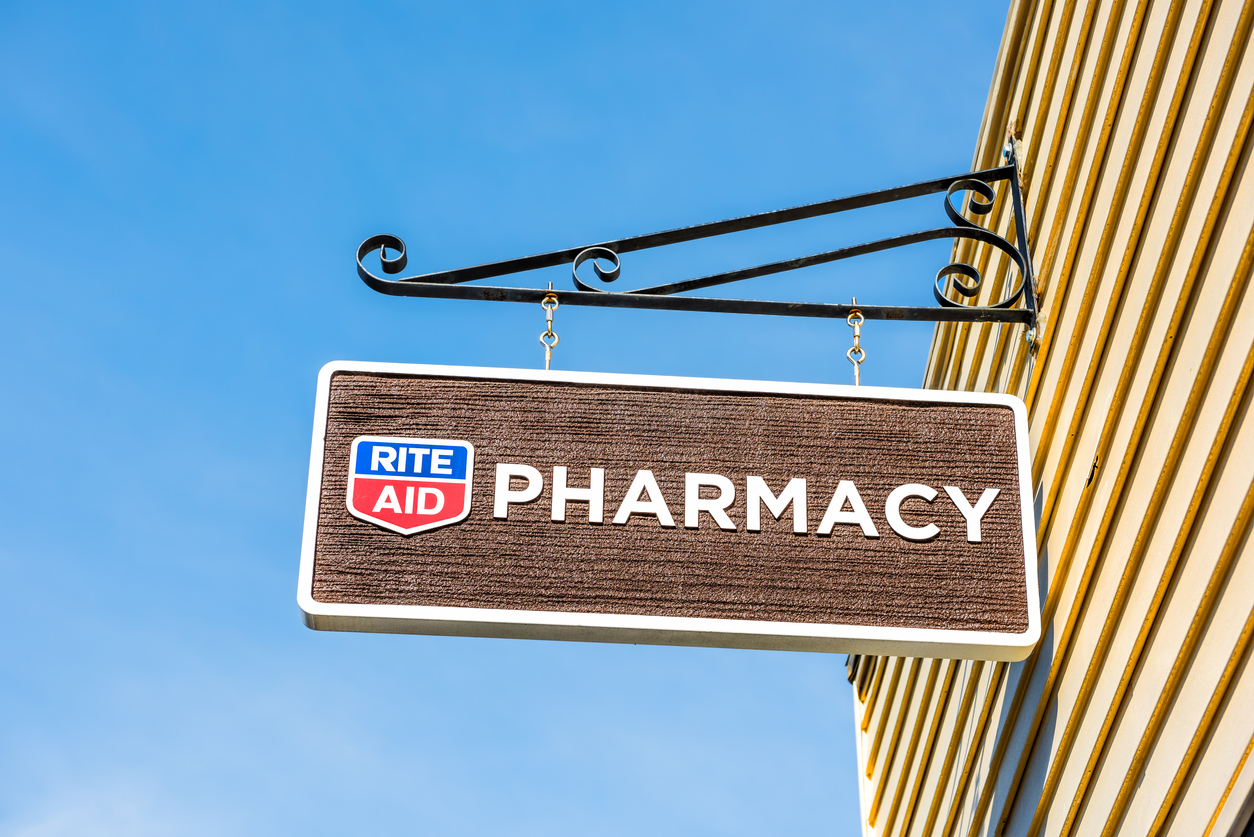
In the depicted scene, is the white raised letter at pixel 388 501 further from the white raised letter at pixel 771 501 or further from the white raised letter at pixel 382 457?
the white raised letter at pixel 771 501

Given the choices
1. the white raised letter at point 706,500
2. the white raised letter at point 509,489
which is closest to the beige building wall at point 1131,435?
the white raised letter at point 706,500

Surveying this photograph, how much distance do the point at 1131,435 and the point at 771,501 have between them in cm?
73

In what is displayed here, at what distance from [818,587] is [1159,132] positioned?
1170mm

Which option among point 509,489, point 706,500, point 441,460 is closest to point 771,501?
point 706,500

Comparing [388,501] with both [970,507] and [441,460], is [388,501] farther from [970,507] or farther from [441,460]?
[970,507]

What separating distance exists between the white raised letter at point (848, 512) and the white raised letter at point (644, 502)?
326 millimetres

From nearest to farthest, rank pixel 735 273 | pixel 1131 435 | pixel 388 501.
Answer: pixel 1131 435 → pixel 388 501 → pixel 735 273

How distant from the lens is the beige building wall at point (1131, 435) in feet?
7.02

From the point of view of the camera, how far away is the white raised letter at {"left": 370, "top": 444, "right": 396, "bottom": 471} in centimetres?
274

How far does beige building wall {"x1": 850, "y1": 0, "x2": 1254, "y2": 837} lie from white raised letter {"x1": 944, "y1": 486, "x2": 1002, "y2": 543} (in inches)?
8.3

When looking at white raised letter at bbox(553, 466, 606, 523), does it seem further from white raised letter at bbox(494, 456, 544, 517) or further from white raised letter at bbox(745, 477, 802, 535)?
white raised letter at bbox(745, 477, 802, 535)

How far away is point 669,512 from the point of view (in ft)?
8.84

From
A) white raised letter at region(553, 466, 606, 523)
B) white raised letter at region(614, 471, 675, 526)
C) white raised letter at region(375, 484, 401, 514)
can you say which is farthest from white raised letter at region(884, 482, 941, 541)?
white raised letter at region(375, 484, 401, 514)

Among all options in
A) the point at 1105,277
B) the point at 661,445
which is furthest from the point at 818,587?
the point at 1105,277
